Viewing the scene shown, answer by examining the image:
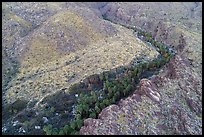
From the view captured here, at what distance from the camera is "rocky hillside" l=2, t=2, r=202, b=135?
49969 millimetres

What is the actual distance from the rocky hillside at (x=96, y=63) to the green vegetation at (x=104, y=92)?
6.47 ft

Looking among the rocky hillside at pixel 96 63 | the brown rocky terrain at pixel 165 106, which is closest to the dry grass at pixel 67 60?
the rocky hillside at pixel 96 63

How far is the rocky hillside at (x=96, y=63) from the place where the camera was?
164 feet

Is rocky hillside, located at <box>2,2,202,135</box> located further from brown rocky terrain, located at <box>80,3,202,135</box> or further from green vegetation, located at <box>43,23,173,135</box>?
green vegetation, located at <box>43,23,173,135</box>

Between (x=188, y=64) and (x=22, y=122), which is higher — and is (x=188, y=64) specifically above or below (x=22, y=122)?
above

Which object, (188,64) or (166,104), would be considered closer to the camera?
(166,104)

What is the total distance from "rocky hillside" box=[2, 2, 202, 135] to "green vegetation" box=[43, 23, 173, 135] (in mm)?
1971

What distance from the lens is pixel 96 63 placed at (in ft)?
234

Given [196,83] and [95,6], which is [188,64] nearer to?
[196,83]

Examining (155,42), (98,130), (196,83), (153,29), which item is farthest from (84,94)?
(153,29)

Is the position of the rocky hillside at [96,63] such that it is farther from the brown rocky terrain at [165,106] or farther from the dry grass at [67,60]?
the dry grass at [67,60]

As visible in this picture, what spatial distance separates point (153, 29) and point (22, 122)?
59446 mm

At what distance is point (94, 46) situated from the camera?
81.3m

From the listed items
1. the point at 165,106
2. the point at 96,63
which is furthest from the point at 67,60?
the point at 165,106
